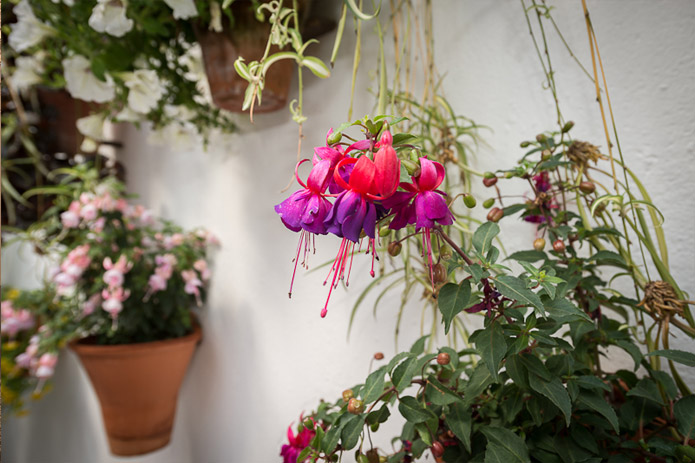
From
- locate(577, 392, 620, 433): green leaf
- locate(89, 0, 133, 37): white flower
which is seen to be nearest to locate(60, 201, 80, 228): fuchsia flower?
locate(89, 0, 133, 37): white flower

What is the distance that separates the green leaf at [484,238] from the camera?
1.44ft

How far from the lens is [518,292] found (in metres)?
0.38

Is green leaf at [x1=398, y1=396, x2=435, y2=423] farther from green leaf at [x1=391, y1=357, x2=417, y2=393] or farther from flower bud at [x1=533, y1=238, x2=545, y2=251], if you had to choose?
flower bud at [x1=533, y1=238, x2=545, y2=251]

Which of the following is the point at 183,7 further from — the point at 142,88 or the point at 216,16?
the point at 142,88

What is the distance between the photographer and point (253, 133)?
1063mm

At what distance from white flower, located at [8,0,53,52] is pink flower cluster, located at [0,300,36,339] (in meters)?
0.83

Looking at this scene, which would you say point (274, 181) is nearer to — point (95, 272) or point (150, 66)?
point (150, 66)

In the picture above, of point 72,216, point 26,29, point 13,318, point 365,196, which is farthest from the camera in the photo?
point 13,318

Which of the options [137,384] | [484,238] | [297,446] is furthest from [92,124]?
[484,238]

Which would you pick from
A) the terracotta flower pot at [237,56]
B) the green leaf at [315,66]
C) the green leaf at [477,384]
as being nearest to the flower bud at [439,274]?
the green leaf at [477,384]

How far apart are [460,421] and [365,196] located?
10.4 inches

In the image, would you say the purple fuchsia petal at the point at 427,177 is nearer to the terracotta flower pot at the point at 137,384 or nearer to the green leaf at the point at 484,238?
the green leaf at the point at 484,238

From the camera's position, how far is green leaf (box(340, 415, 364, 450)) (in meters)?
0.44

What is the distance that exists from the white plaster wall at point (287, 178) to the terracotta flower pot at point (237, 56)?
10 cm
